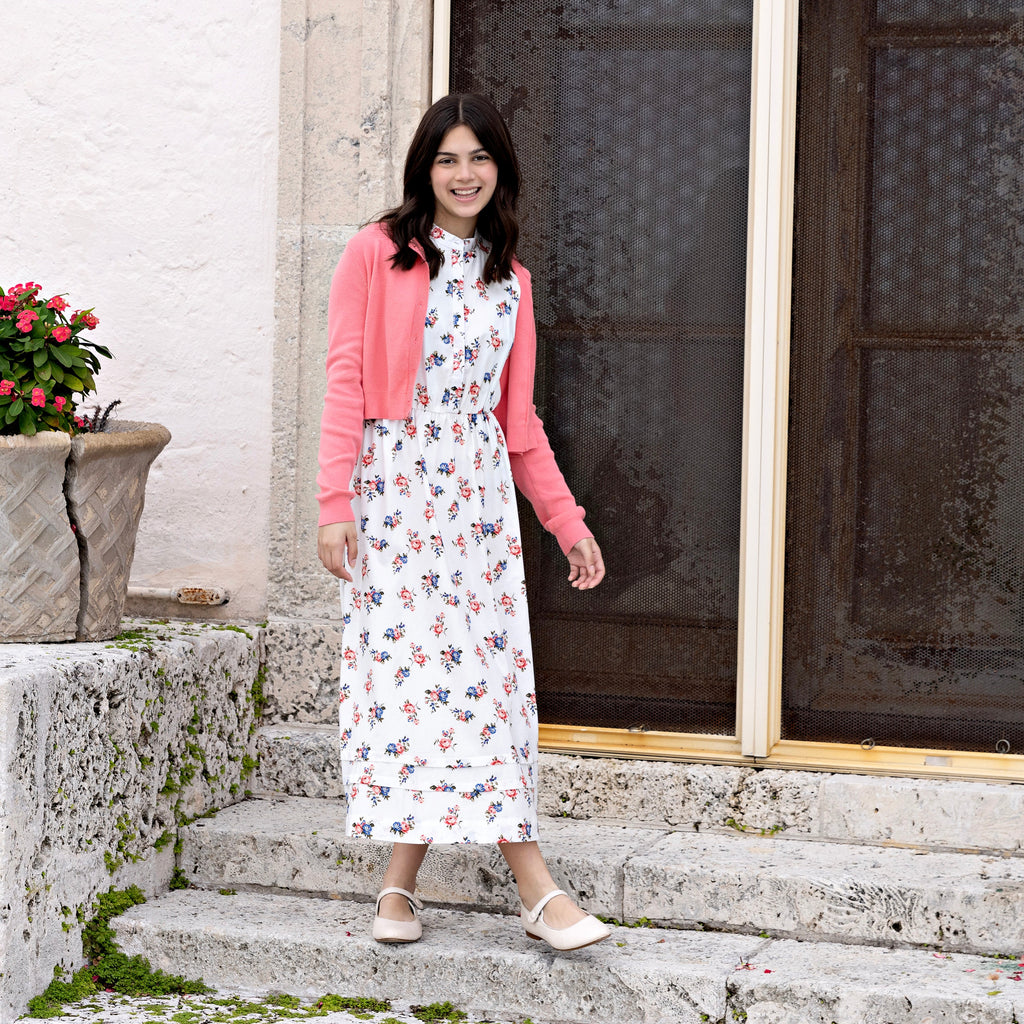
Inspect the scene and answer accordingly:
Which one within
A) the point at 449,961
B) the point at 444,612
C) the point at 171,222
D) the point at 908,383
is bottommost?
the point at 449,961

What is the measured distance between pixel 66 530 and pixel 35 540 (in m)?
0.07

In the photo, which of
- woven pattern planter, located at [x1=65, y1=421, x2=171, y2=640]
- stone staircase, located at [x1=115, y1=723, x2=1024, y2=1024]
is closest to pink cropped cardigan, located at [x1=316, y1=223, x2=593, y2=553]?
woven pattern planter, located at [x1=65, y1=421, x2=171, y2=640]

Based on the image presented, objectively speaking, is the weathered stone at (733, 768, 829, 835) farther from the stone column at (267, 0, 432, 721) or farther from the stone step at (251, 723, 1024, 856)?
the stone column at (267, 0, 432, 721)

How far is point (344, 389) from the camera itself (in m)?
2.74

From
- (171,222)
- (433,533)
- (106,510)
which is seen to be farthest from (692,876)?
(171,222)

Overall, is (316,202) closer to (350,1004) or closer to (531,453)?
(531,453)

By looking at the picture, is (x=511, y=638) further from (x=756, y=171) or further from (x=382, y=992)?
(x=756, y=171)

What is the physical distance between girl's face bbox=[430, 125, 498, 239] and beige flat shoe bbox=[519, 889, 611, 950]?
1460mm

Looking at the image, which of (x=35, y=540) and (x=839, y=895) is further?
(x=35, y=540)

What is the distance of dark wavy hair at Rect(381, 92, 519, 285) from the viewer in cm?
276

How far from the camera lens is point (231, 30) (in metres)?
3.67

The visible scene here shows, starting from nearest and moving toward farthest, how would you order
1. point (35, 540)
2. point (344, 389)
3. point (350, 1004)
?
point (344, 389) → point (350, 1004) → point (35, 540)

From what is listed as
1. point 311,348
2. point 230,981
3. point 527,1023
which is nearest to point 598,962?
point 527,1023

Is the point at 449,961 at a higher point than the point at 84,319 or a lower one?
lower
